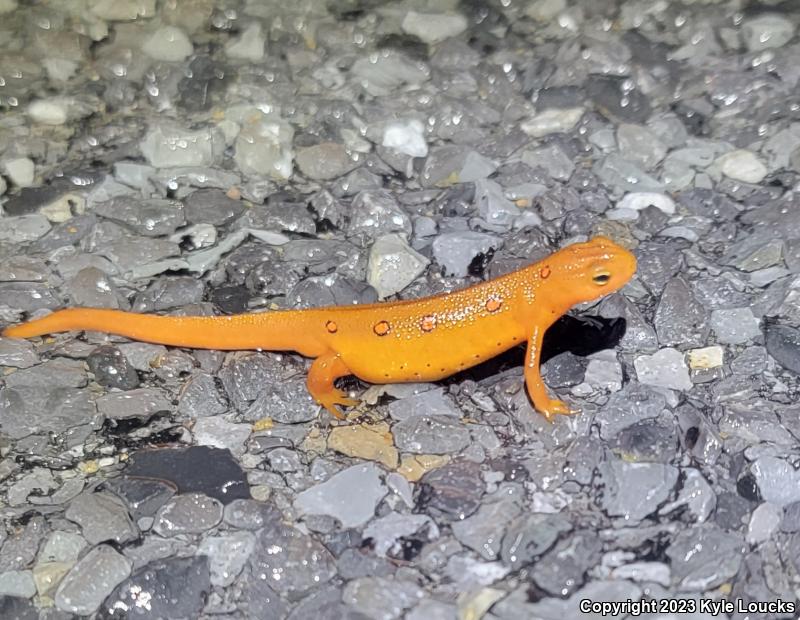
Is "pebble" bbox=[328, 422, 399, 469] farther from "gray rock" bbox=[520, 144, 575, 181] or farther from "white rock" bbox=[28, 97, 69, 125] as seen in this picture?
"white rock" bbox=[28, 97, 69, 125]

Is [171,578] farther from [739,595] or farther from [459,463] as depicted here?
[739,595]

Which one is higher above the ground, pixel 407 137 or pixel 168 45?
pixel 168 45

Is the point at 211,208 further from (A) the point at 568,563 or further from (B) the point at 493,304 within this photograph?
(A) the point at 568,563

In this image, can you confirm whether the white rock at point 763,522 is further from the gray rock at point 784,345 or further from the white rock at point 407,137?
the white rock at point 407,137

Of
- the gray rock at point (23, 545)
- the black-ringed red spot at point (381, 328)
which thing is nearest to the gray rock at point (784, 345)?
the black-ringed red spot at point (381, 328)

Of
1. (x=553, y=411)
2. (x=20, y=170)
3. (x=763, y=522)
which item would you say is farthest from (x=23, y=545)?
(x=763, y=522)

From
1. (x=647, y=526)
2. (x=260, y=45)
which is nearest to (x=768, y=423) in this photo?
(x=647, y=526)
